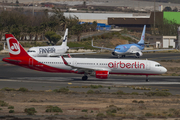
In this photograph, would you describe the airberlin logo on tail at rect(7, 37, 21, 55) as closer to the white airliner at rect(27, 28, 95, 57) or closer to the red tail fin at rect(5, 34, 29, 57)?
the red tail fin at rect(5, 34, 29, 57)

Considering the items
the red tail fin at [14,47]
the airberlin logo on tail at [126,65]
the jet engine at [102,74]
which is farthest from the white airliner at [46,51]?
the jet engine at [102,74]

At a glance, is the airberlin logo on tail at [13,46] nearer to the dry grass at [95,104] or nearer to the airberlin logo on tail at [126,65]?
the dry grass at [95,104]

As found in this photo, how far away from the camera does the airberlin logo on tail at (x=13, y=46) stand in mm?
46844

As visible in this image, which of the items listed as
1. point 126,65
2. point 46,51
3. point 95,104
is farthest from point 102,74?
point 46,51

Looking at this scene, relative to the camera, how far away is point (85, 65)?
1831 inches

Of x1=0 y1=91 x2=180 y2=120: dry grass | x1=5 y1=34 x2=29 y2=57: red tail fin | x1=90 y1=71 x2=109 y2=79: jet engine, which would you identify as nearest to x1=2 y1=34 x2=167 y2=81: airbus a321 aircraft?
x1=5 y1=34 x2=29 y2=57: red tail fin

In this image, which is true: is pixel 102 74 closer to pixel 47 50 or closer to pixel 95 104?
pixel 95 104

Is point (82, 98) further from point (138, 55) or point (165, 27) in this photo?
point (165, 27)

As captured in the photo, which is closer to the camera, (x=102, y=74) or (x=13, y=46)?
(x=102, y=74)

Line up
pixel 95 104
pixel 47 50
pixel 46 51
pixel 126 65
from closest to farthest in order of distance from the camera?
1. pixel 95 104
2. pixel 126 65
3. pixel 46 51
4. pixel 47 50

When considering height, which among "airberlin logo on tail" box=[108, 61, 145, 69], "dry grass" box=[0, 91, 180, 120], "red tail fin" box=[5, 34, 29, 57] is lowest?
"dry grass" box=[0, 91, 180, 120]

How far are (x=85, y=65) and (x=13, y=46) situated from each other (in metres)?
12.1

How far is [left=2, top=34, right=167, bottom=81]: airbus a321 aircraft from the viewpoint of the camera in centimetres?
4600

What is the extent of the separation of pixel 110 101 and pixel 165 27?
152 meters
